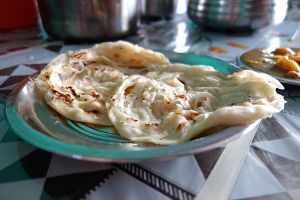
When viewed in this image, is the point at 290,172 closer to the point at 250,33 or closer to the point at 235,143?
the point at 235,143

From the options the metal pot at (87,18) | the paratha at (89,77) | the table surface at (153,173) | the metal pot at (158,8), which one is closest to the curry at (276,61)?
the table surface at (153,173)

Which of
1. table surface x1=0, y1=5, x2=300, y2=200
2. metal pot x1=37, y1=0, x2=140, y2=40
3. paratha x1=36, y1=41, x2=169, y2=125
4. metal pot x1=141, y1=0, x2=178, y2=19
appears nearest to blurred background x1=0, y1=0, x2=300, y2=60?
metal pot x1=37, y1=0, x2=140, y2=40

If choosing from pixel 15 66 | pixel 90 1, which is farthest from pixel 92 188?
pixel 90 1

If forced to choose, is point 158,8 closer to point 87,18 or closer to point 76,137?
point 87,18

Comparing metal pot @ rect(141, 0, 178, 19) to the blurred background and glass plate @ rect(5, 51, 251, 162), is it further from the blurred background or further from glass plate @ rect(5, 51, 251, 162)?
glass plate @ rect(5, 51, 251, 162)

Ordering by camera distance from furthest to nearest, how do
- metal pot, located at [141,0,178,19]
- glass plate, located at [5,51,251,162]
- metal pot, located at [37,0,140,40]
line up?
metal pot, located at [141,0,178,19] → metal pot, located at [37,0,140,40] → glass plate, located at [5,51,251,162]

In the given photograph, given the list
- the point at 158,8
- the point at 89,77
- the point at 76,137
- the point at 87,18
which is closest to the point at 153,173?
the point at 76,137
